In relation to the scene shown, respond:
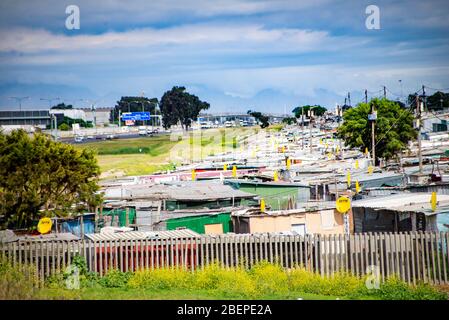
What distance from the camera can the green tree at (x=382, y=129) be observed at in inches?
2044

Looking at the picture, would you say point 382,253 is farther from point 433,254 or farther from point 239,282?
point 239,282

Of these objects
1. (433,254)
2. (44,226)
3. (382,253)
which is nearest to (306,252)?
(382,253)

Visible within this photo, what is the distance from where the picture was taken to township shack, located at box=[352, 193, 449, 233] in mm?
19500

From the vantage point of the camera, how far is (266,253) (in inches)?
658

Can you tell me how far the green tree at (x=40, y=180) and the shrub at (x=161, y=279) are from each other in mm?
8574

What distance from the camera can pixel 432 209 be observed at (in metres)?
19.6

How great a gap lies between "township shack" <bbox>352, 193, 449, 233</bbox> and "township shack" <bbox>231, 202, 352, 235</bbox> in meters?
0.84

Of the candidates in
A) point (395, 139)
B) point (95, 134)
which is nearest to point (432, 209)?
point (395, 139)

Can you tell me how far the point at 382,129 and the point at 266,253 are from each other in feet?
126

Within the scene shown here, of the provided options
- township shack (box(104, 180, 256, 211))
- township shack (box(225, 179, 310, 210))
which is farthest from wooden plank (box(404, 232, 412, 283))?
township shack (box(225, 179, 310, 210))

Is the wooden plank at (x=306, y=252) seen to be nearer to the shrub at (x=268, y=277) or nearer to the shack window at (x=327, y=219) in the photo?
the shrub at (x=268, y=277)

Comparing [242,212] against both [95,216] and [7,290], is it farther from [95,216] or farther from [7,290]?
[7,290]

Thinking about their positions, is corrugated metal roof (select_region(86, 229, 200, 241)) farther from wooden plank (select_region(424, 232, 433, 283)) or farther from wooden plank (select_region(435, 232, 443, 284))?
wooden plank (select_region(435, 232, 443, 284))

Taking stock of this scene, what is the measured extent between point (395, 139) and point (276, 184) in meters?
24.7
